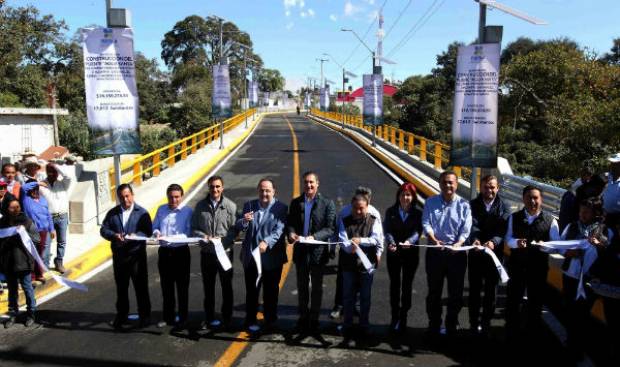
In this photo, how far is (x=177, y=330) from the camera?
5938 mm

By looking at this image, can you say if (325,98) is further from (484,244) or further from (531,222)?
(531,222)

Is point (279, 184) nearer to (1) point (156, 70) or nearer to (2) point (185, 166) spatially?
(2) point (185, 166)

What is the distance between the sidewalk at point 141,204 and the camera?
25.6 feet

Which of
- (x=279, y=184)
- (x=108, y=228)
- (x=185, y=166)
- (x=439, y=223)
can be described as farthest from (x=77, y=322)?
(x=185, y=166)

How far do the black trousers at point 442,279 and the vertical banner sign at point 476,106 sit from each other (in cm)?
364

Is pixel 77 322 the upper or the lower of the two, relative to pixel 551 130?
lower

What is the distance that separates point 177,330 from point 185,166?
1351 cm

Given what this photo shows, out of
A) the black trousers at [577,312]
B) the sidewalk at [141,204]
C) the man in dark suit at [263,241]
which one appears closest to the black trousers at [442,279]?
the black trousers at [577,312]

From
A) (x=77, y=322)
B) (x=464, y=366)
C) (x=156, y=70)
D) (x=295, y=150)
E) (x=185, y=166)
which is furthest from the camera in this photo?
(x=156, y=70)

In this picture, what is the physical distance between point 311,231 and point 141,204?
25.2ft

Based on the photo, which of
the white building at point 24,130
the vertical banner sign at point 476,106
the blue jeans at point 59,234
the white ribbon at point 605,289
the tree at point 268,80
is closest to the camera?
the white ribbon at point 605,289

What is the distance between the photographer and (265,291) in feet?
19.5

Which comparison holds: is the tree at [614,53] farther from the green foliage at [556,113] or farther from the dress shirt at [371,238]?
the dress shirt at [371,238]

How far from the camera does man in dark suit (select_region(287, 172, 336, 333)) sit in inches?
225
